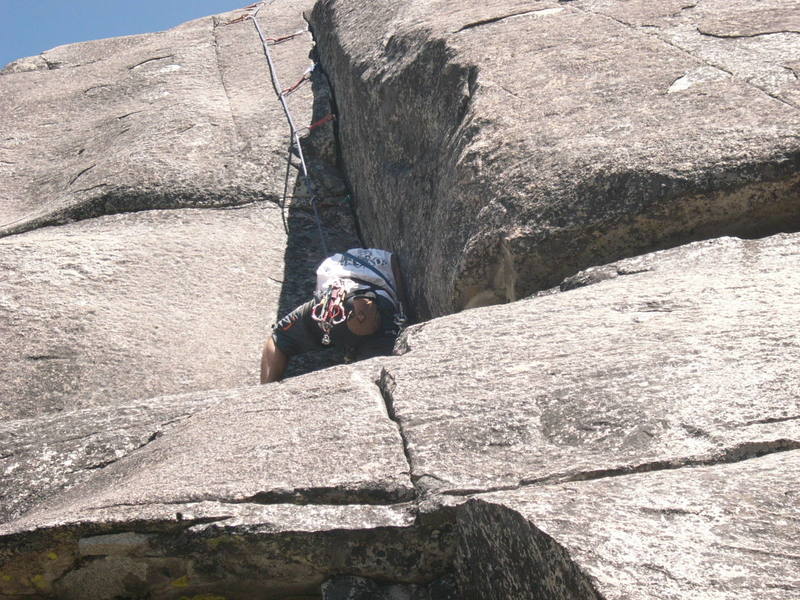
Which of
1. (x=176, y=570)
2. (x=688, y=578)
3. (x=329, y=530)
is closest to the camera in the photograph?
(x=688, y=578)

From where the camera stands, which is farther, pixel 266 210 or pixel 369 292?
pixel 266 210

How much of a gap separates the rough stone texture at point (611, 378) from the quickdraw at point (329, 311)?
46.5 inches

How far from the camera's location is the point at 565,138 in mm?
4031

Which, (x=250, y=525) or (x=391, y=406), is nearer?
(x=250, y=525)

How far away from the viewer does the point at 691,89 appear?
4.14 meters

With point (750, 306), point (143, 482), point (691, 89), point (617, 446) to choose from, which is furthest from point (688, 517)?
point (691, 89)

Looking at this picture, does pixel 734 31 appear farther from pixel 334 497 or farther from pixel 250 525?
pixel 250 525

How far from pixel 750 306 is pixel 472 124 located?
72.3 inches

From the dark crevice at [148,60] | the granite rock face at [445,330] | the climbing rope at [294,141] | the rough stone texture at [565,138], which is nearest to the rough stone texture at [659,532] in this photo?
the granite rock face at [445,330]

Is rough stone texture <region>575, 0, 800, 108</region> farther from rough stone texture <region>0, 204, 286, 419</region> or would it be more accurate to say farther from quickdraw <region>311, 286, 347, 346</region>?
rough stone texture <region>0, 204, 286, 419</region>

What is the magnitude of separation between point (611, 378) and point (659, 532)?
0.80 metres

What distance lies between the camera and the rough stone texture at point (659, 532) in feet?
5.59

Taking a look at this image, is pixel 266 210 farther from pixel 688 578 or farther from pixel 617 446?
pixel 688 578

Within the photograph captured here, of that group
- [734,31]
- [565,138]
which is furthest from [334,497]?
[734,31]
